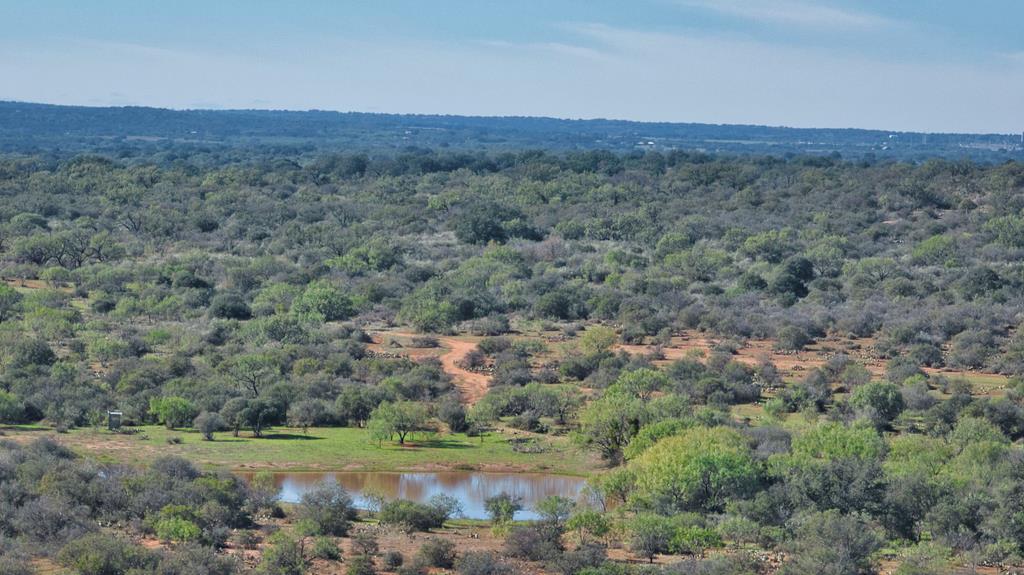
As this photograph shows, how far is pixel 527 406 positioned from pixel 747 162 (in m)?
87.8

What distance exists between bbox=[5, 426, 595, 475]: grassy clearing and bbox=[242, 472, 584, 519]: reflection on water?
45 centimetres

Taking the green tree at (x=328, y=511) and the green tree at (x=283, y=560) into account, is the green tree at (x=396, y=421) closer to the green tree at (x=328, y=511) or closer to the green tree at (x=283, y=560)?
the green tree at (x=328, y=511)

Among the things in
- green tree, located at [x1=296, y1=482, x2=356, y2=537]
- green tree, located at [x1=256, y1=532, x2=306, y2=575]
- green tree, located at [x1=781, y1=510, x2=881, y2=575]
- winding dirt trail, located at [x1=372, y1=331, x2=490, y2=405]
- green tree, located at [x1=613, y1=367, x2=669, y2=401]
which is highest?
green tree, located at [x1=781, y1=510, x2=881, y2=575]

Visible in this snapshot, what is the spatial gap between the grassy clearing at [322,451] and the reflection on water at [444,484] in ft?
1.47

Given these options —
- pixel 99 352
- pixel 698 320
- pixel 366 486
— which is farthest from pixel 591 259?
pixel 366 486

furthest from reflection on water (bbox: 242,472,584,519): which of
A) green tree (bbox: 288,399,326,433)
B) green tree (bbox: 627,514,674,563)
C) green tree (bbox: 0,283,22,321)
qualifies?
green tree (bbox: 0,283,22,321)

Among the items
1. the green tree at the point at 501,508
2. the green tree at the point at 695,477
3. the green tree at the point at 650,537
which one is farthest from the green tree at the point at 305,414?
the green tree at the point at 650,537

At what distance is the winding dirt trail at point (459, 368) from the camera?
4150cm

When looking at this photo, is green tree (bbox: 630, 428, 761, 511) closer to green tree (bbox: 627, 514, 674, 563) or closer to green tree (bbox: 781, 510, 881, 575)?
green tree (bbox: 627, 514, 674, 563)

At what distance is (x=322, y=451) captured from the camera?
34.7 m

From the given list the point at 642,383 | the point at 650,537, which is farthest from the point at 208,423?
the point at 650,537

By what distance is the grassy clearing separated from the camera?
33.4 metres

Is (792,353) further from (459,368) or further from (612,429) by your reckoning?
(612,429)

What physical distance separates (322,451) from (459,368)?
1066 centimetres
